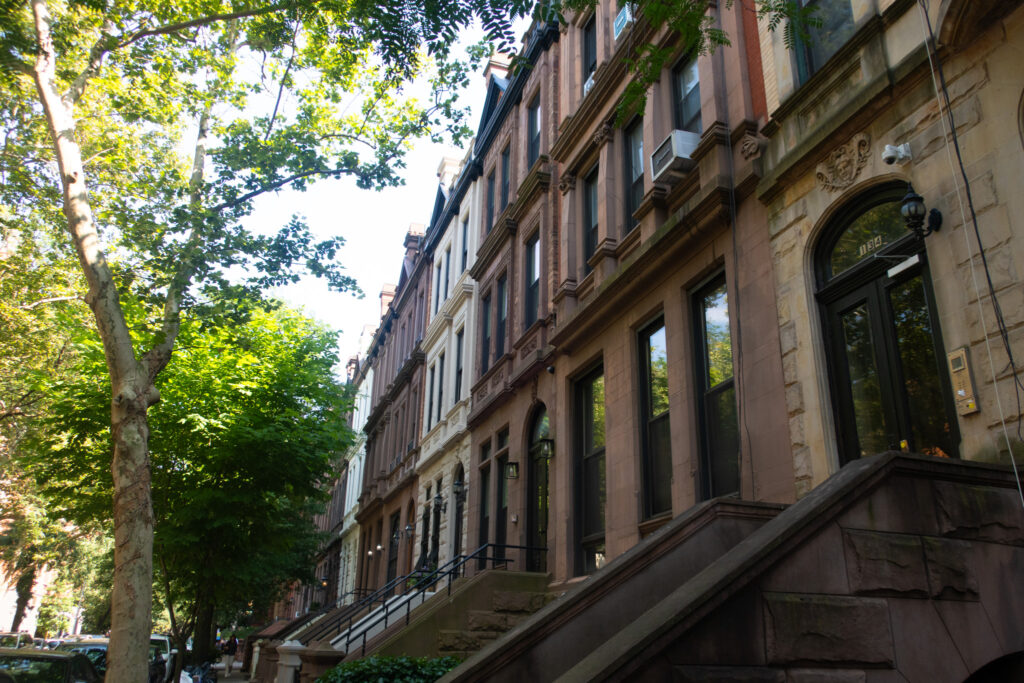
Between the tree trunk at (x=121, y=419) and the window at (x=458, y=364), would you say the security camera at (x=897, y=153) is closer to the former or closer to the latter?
the tree trunk at (x=121, y=419)


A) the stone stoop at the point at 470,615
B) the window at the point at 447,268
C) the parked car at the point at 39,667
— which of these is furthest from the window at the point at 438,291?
the parked car at the point at 39,667

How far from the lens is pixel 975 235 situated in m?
6.36

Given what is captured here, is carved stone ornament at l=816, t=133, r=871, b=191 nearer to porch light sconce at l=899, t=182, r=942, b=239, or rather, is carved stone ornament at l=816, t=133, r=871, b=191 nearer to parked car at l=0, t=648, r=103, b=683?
porch light sconce at l=899, t=182, r=942, b=239

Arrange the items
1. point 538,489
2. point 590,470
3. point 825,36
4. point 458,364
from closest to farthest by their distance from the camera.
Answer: point 825,36, point 590,470, point 538,489, point 458,364

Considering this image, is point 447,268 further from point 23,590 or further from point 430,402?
point 23,590

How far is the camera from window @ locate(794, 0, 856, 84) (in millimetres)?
8820

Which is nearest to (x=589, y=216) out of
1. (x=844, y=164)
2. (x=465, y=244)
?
(x=844, y=164)

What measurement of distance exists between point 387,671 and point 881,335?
7.39 m

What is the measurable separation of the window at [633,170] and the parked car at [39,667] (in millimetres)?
11627

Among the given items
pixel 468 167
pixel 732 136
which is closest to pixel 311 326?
pixel 468 167

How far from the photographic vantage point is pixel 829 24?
911cm

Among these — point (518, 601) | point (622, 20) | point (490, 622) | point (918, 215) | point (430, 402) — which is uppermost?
point (622, 20)

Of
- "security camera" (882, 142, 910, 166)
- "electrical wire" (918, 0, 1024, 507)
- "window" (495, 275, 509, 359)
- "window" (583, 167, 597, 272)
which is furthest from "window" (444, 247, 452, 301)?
"electrical wire" (918, 0, 1024, 507)

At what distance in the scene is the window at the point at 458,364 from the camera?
2341 centimetres
